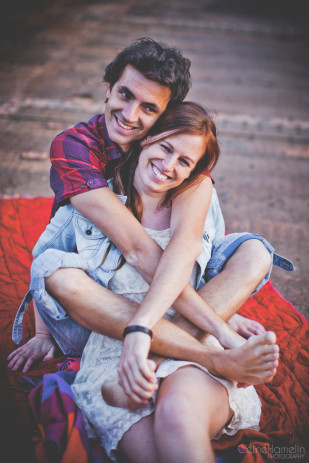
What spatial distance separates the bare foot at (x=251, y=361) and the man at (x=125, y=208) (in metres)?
0.14

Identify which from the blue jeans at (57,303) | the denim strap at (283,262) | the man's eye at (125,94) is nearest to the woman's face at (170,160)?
the man's eye at (125,94)

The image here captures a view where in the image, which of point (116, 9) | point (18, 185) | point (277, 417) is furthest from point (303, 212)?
point (116, 9)

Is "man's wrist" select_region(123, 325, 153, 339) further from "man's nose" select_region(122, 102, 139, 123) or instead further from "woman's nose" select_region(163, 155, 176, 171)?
"man's nose" select_region(122, 102, 139, 123)

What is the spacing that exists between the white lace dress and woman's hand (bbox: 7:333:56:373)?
29 centimetres

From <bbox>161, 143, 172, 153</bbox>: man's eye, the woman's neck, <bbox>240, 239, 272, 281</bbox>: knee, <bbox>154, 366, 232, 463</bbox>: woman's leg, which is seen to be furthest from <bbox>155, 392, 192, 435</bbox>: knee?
<bbox>161, 143, 172, 153</bbox>: man's eye

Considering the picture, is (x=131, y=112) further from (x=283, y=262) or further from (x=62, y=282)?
(x=283, y=262)

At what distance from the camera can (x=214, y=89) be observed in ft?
15.5

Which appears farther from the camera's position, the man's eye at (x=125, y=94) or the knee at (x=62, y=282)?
the man's eye at (x=125, y=94)

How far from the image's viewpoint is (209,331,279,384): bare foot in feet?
4.14

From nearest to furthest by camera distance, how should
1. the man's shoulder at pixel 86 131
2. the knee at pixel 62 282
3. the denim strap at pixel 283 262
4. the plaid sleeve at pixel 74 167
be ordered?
the knee at pixel 62 282 < the plaid sleeve at pixel 74 167 < the man's shoulder at pixel 86 131 < the denim strap at pixel 283 262

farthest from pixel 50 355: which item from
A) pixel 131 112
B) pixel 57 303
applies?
pixel 131 112

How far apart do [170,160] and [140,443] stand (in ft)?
3.55

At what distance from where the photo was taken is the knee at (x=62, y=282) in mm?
1466

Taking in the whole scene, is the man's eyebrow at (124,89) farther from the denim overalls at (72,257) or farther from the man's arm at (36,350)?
the man's arm at (36,350)
